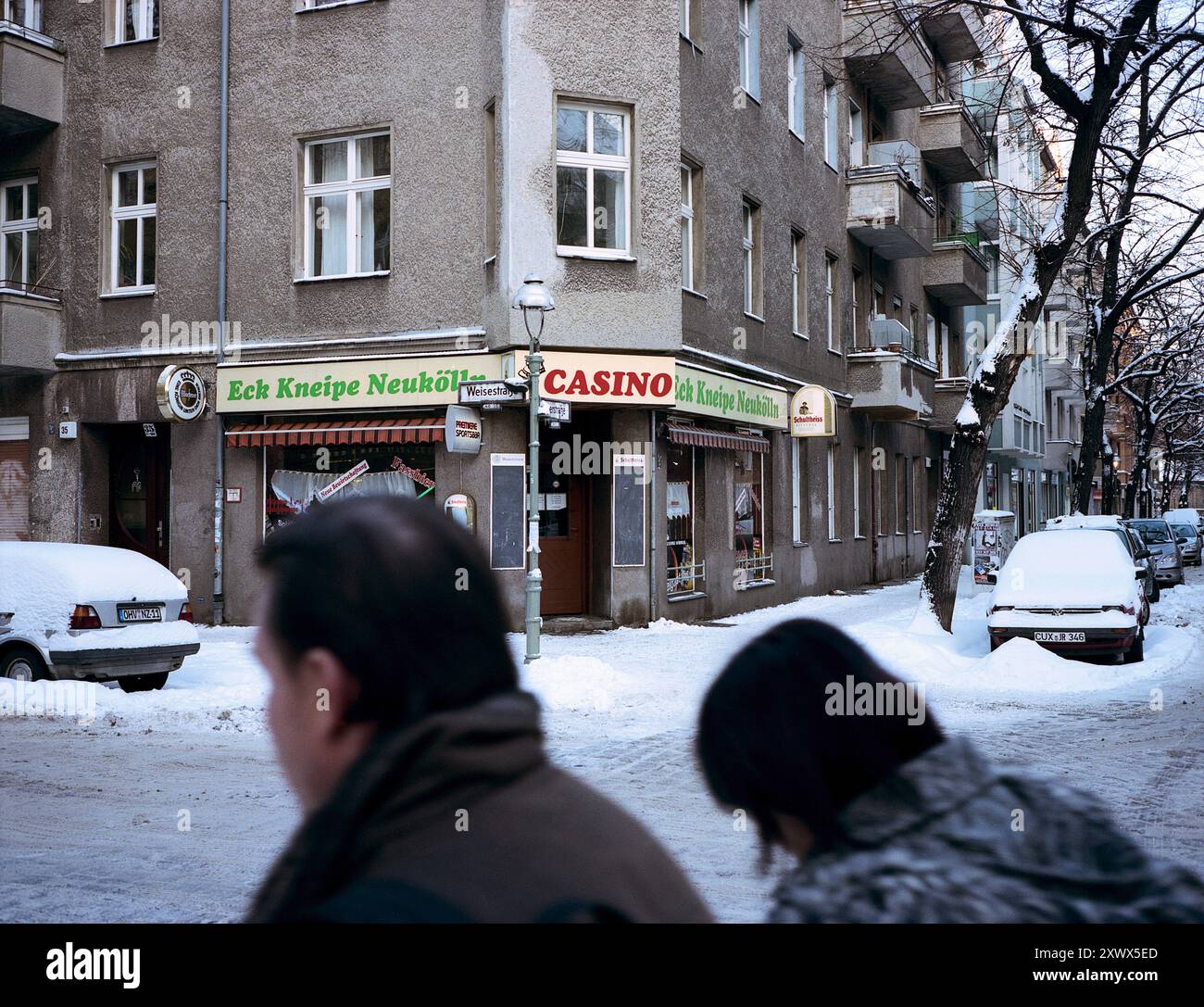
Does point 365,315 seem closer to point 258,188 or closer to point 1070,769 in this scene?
point 258,188

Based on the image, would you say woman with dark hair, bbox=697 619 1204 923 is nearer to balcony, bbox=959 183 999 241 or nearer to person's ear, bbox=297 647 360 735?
person's ear, bbox=297 647 360 735

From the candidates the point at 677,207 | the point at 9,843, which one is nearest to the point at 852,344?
the point at 677,207

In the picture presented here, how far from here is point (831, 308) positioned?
25.9 m

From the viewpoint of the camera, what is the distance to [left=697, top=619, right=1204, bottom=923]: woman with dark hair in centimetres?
173

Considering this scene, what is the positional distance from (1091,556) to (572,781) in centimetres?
1540

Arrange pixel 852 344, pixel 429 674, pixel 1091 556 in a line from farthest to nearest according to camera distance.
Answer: pixel 852 344, pixel 1091 556, pixel 429 674

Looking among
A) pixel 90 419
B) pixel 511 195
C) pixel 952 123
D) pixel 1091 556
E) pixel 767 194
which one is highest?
pixel 952 123

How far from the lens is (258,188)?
1805cm

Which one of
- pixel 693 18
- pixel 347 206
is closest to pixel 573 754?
pixel 347 206

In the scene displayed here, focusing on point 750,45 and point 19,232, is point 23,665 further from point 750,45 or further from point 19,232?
point 750,45

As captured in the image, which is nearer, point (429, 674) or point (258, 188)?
point (429, 674)

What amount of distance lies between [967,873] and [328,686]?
960mm

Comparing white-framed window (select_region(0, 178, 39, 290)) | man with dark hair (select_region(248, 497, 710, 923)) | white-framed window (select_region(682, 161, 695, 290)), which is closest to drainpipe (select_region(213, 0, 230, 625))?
white-framed window (select_region(0, 178, 39, 290))

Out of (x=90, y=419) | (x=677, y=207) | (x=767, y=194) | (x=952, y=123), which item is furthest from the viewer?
(x=952, y=123)
